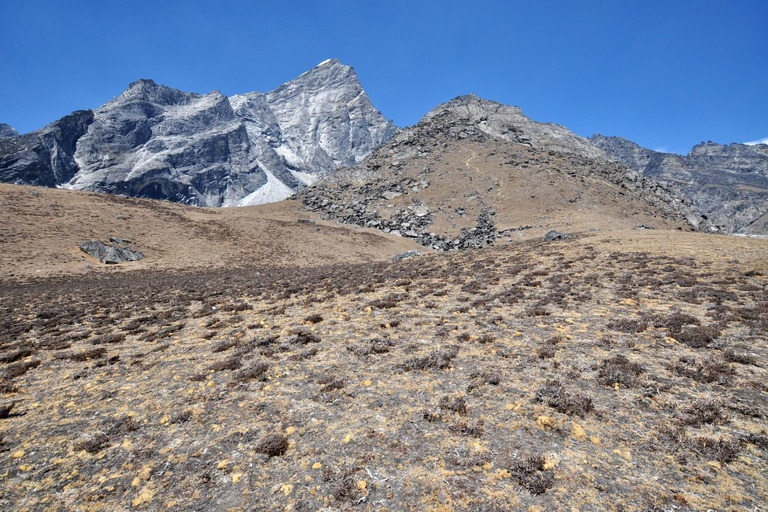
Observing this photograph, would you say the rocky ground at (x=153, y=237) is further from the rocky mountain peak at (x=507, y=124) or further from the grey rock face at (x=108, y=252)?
the rocky mountain peak at (x=507, y=124)

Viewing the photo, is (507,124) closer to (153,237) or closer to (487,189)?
(487,189)

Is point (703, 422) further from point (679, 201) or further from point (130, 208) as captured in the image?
point (679, 201)

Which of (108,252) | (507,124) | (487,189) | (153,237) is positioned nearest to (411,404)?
(108,252)

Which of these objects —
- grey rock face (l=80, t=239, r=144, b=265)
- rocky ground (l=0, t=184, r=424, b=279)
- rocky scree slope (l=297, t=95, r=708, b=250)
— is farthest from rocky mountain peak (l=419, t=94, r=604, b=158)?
grey rock face (l=80, t=239, r=144, b=265)

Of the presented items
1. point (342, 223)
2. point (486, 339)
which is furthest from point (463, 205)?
point (486, 339)

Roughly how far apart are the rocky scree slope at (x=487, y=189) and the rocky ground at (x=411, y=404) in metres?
52.4

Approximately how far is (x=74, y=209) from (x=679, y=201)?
126 metres

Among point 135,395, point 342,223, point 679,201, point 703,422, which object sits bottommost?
point 135,395

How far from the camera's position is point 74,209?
53156mm

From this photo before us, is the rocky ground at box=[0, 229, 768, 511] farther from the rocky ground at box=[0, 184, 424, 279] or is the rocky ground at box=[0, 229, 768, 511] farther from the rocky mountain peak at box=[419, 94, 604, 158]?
the rocky mountain peak at box=[419, 94, 604, 158]

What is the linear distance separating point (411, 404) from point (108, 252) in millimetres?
50672

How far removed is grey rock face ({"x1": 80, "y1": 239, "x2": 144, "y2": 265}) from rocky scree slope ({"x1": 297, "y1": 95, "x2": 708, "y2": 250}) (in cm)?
4823

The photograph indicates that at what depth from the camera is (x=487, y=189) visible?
3474 inches

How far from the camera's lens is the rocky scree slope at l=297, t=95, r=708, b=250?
241ft
